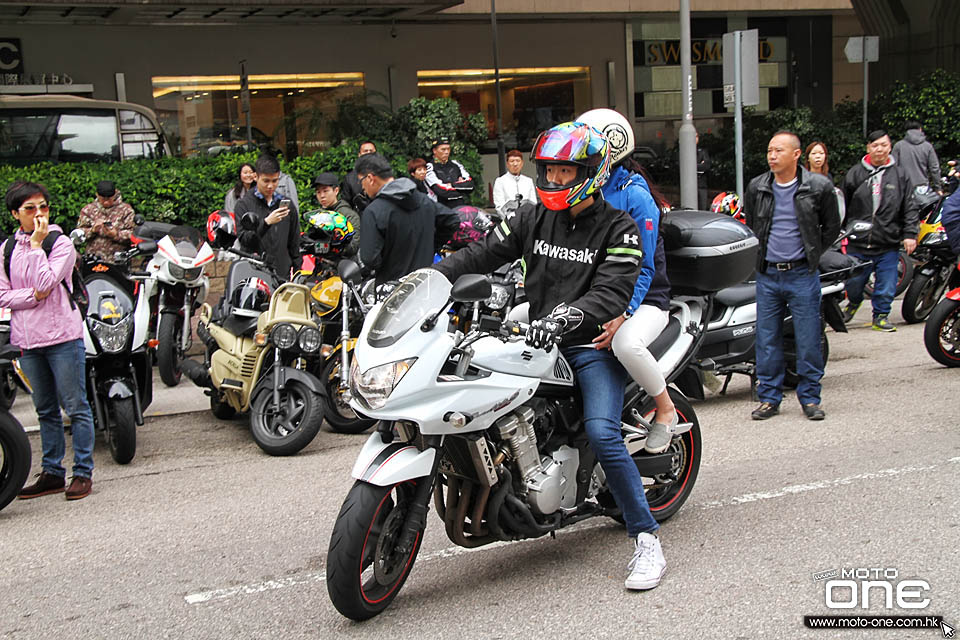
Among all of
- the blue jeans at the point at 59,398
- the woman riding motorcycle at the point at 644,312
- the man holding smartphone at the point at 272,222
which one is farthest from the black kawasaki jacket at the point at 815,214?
the blue jeans at the point at 59,398

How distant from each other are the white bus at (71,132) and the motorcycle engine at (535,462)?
1009 cm

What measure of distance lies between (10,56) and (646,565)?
1512 cm

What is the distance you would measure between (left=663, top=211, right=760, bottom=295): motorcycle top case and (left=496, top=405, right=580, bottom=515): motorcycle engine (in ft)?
4.74

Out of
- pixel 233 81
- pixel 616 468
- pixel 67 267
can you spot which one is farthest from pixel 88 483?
pixel 233 81

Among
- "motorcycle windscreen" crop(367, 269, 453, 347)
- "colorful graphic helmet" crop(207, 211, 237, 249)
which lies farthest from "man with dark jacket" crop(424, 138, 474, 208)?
"motorcycle windscreen" crop(367, 269, 453, 347)

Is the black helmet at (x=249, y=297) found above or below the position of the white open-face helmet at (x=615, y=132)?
below

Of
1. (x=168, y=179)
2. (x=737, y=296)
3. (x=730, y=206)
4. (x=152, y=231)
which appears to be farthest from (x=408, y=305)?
(x=168, y=179)

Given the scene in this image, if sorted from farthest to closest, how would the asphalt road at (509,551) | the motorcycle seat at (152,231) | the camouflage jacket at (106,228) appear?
1. the camouflage jacket at (106,228)
2. the motorcycle seat at (152,231)
3. the asphalt road at (509,551)

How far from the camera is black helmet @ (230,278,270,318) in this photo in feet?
25.4

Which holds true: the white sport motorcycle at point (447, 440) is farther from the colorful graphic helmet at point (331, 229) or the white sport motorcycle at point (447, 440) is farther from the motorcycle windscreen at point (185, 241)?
the motorcycle windscreen at point (185, 241)

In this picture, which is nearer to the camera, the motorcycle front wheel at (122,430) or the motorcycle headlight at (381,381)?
the motorcycle headlight at (381,381)

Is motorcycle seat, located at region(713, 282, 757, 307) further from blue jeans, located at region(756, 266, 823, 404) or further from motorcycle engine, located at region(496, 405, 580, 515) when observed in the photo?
motorcycle engine, located at region(496, 405, 580, 515)

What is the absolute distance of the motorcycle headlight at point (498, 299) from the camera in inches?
311

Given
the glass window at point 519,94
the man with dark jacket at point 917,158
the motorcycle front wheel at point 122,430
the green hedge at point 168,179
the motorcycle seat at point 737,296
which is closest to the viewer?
the motorcycle front wheel at point 122,430
